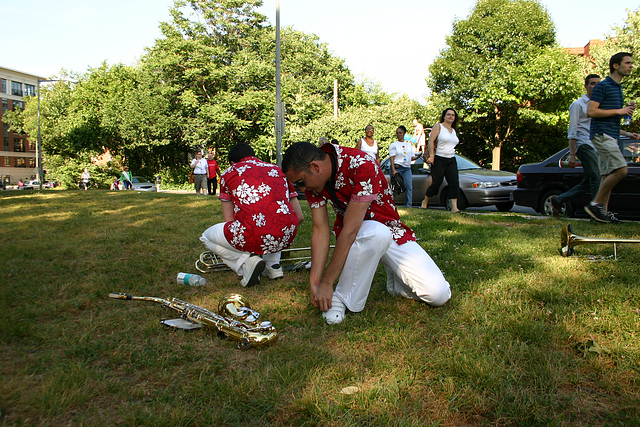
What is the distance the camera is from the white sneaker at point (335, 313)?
280 centimetres

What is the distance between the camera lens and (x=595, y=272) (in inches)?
141

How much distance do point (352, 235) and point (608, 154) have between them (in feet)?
15.3

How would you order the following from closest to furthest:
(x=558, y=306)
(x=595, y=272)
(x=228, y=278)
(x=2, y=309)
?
(x=558, y=306) < (x=2, y=309) < (x=595, y=272) < (x=228, y=278)

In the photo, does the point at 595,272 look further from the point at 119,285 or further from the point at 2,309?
the point at 2,309

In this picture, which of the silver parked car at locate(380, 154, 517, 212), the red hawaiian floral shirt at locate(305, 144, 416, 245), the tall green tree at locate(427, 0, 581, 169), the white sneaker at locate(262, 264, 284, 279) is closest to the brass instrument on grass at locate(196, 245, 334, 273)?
the white sneaker at locate(262, 264, 284, 279)

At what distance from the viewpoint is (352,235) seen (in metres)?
2.71

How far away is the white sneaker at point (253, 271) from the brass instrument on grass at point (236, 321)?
909 millimetres

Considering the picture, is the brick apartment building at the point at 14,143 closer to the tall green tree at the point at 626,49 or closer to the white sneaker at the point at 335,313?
the tall green tree at the point at 626,49

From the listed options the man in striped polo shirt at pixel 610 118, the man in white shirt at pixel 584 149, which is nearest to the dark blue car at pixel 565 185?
the man in white shirt at pixel 584 149

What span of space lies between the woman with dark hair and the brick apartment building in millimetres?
85191

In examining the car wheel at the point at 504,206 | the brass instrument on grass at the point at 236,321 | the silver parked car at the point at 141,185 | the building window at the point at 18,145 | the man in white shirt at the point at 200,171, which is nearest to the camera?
the brass instrument on grass at the point at 236,321

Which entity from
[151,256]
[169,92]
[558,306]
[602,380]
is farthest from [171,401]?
[169,92]

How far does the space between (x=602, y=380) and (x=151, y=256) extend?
4.31 metres

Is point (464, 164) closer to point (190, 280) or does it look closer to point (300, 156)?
point (190, 280)
